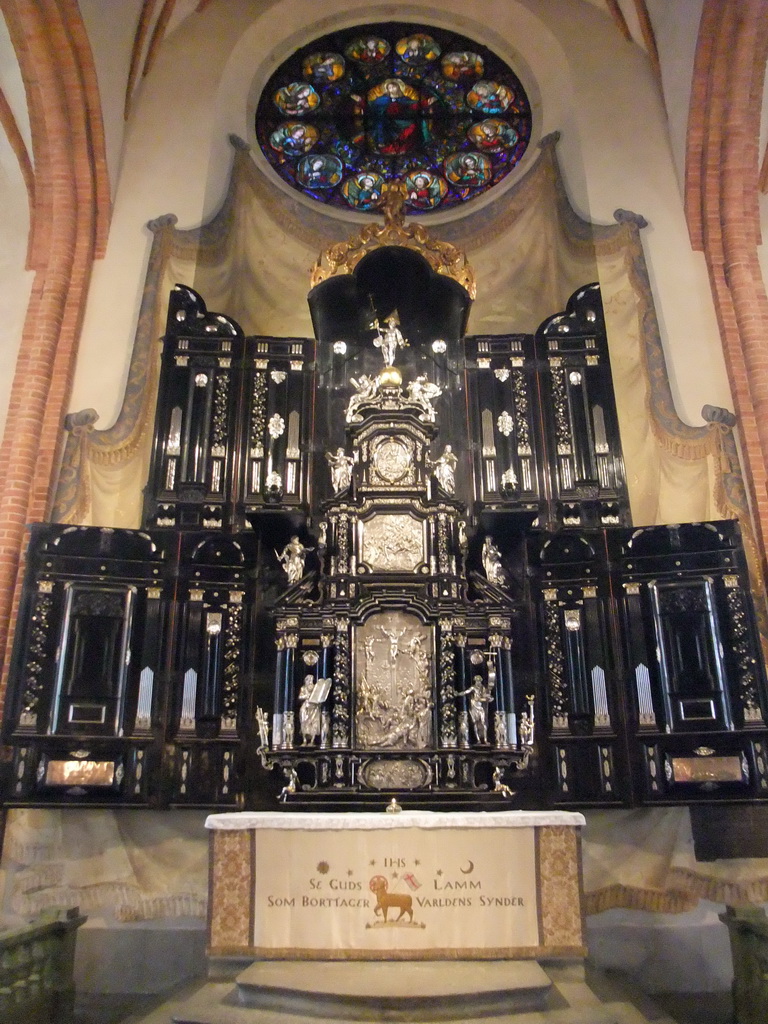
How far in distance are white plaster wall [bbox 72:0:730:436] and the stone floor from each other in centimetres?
555

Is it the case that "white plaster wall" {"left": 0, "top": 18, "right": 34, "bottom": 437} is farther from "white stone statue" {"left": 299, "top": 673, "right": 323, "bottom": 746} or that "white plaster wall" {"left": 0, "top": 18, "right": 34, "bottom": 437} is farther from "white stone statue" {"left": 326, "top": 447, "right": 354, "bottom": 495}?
"white stone statue" {"left": 299, "top": 673, "right": 323, "bottom": 746}

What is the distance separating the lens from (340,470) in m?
9.34

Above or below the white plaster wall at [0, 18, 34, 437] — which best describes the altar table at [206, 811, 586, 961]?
below

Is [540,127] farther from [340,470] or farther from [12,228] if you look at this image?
[12,228]

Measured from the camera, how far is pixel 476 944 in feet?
19.9

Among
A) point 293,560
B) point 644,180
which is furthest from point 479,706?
point 644,180

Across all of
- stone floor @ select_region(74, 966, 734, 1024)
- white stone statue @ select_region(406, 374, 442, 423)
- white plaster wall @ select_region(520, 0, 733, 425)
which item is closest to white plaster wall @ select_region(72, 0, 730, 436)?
white plaster wall @ select_region(520, 0, 733, 425)

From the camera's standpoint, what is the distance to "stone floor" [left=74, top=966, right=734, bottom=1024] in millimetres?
5438

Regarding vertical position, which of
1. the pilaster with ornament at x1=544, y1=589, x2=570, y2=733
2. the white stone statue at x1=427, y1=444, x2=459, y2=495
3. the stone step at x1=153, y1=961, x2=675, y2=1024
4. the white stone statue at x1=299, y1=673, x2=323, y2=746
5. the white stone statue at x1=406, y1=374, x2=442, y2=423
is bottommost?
the stone step at x1=153, y1=961, x2=675, y2=1024

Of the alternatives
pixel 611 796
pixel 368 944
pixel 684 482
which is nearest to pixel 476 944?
pixel 368 944

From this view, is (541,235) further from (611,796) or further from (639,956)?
(639,956)

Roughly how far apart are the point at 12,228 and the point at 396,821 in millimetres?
8251

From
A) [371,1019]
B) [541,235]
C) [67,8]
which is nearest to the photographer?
[371,1019]

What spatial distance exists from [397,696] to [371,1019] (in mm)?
3404
